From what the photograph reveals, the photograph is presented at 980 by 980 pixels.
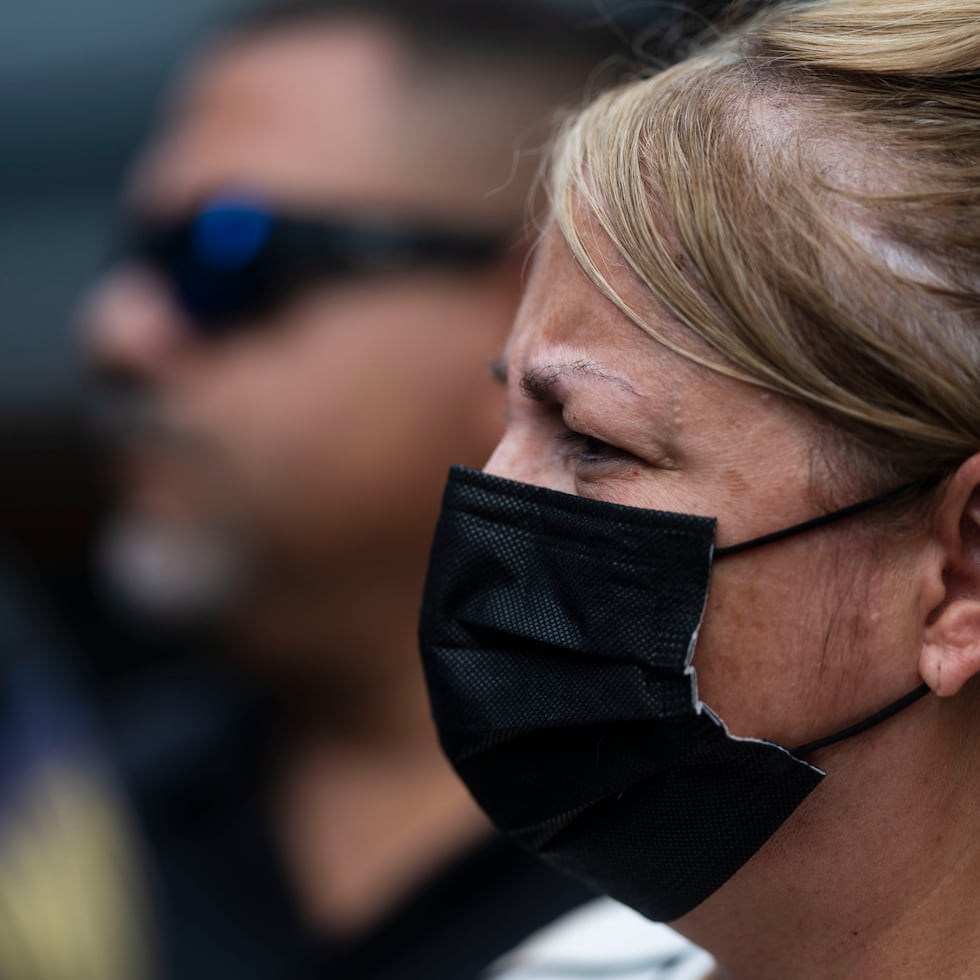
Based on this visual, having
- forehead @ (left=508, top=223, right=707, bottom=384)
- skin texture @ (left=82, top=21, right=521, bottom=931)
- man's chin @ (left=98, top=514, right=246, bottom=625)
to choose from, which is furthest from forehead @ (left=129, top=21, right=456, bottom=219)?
forehead @ (left=508, top=223, right=707, bottom=384)

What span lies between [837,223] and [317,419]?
90.1 inches

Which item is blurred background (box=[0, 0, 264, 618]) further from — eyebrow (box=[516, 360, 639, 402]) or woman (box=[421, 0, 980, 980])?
woman (box=[421, 0, 980, 980])

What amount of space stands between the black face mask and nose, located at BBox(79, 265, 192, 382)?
2.21m

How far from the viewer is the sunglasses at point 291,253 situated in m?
3.85

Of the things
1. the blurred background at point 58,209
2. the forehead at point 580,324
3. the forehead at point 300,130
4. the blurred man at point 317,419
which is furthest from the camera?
the blurred background at point 58,209

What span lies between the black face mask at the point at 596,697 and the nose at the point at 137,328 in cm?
221

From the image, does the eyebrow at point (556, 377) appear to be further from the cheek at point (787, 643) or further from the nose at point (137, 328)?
the nose at point (137, 328)

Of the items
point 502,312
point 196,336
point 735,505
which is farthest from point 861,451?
point 196,336

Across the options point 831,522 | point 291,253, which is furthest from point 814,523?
point 291,253

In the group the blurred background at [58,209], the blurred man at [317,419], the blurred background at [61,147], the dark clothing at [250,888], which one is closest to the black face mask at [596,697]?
the dark clothing at [250,888]

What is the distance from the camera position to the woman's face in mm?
1703

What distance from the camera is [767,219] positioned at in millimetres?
1711

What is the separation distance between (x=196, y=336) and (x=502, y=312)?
0.85m

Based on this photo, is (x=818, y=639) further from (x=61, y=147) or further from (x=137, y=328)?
(x=61, y=147)
